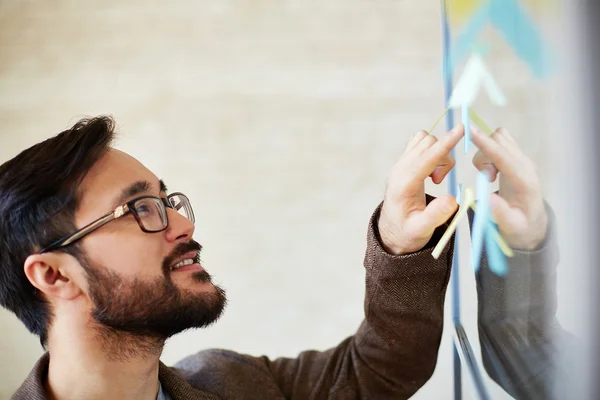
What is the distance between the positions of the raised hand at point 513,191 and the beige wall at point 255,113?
87 cm

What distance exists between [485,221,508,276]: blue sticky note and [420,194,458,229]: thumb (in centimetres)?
6

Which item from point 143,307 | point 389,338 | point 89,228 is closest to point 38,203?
point 89,228

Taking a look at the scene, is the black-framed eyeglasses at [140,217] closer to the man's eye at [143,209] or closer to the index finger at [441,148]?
the man's eye at [143,209]

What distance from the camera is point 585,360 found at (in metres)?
0.27

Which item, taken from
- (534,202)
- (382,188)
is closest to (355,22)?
(382,188)

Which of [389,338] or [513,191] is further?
[389,338]

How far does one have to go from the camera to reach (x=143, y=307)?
0.76m

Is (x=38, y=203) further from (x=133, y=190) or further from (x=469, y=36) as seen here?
(x=469, y=36)

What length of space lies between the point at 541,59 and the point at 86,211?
635 millimetres

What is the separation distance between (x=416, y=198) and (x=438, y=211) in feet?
0.20

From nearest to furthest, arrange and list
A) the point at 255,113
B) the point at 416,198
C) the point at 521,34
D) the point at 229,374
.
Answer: the point at 521,34
the point at 416,198
the point at 229,374
the point at 255,113

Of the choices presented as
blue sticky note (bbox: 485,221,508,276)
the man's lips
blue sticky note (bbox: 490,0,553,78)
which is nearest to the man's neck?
the man's lips

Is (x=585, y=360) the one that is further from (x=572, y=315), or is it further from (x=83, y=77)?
(x=83, y=77)

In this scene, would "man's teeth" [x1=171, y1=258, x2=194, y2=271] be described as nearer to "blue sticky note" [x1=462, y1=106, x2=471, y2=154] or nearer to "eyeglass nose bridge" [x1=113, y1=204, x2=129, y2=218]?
"eyeglass nose bridge" [x1=113, y1=204, x2=129, y2=218]
